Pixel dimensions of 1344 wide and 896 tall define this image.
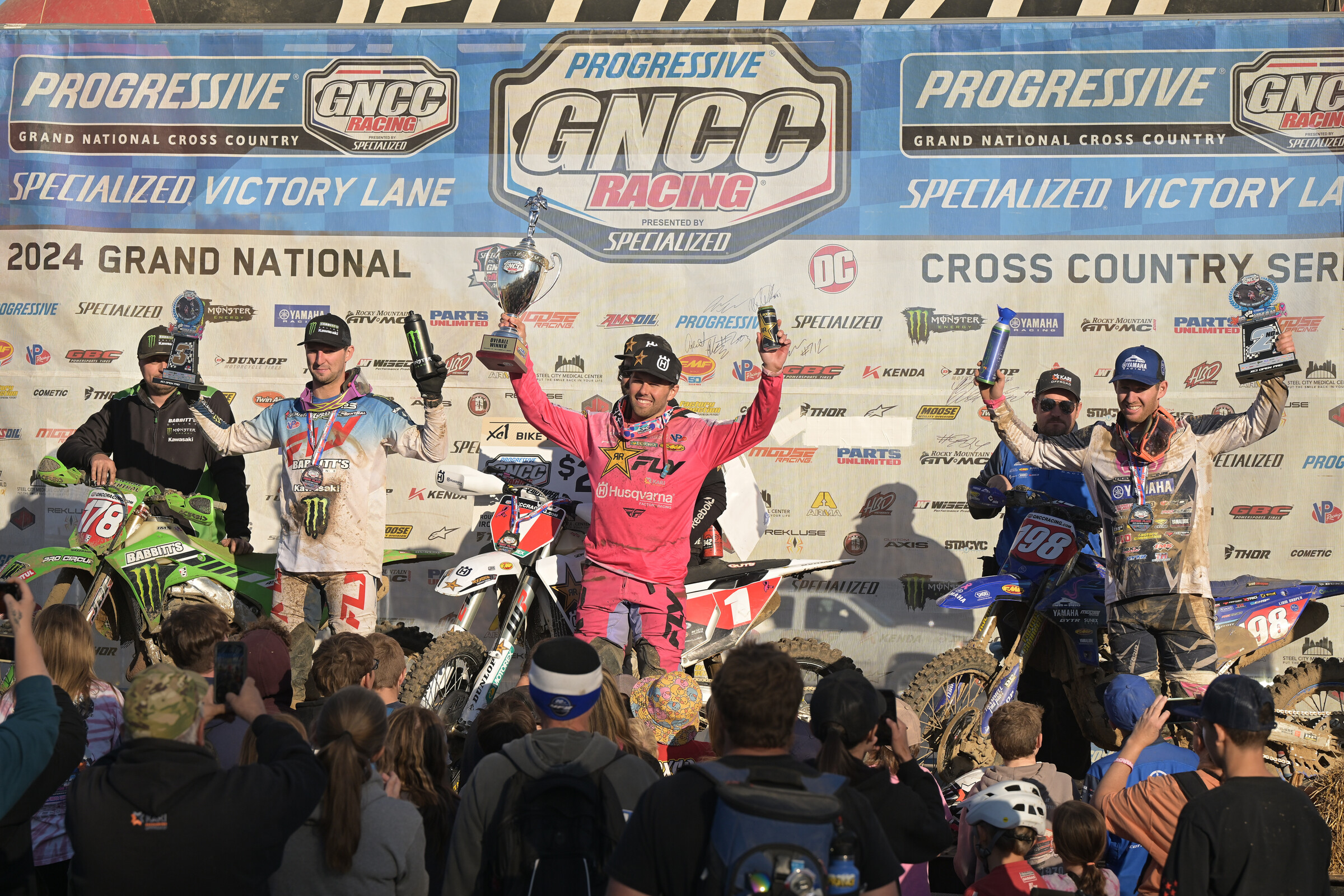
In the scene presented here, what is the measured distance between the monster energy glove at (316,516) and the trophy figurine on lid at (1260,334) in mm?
4247

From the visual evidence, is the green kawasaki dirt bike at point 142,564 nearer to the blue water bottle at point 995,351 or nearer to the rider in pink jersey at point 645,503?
the rider in pink jersey at point 645,503

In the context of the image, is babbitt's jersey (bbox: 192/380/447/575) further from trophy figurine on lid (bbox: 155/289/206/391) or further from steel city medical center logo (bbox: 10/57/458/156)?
steel city medical center logo (bbox: 10/57/458/156)

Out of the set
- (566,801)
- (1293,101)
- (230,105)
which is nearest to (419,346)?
(566,801)

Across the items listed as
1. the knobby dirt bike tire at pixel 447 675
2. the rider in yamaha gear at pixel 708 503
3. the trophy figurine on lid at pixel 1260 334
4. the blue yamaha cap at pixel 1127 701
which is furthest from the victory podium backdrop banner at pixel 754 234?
the blue yamaha cap at pixel 1127 701

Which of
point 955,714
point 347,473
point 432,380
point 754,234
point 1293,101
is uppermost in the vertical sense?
point 1293,101

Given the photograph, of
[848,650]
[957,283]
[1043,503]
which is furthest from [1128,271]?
[848,650]

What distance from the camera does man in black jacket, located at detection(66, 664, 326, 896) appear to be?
2.57m

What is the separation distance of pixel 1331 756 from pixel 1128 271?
3455mm

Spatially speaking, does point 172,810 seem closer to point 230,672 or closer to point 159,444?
point 230,672

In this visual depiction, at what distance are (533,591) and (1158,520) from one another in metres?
2.94

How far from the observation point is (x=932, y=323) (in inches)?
320

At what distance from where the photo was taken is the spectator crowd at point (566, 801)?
2355mm

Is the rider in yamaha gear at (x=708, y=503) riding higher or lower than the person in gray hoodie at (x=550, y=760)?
higher

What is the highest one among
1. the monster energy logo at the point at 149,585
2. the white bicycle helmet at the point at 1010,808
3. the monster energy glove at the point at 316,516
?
the monster energy glove at the point at 316,516
